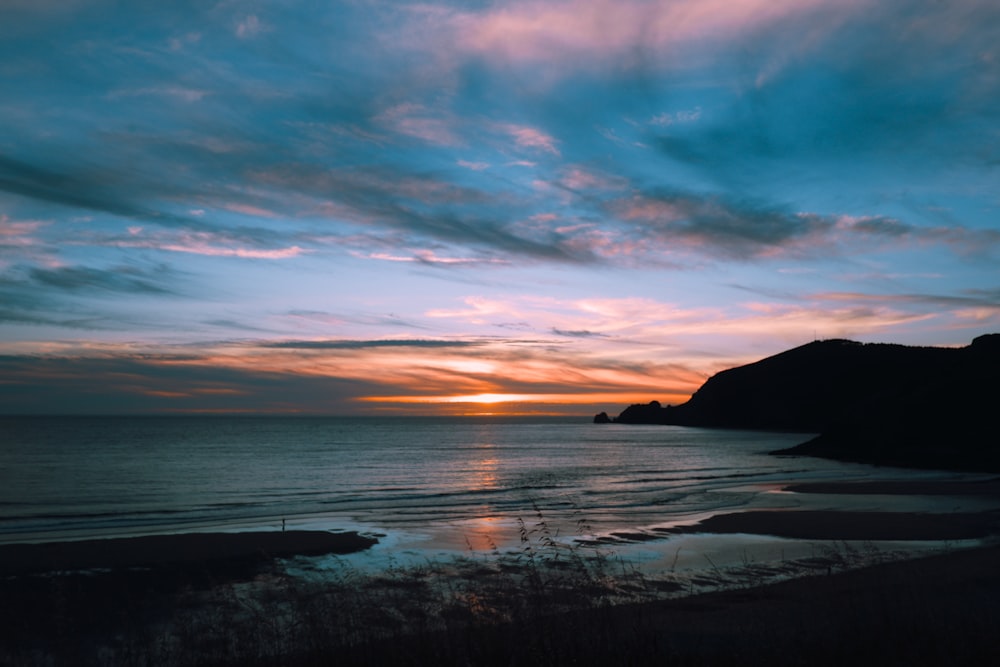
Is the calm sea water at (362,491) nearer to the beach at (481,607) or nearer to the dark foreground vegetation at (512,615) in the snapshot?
the beach at (481,607)

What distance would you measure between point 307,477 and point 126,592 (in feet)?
109

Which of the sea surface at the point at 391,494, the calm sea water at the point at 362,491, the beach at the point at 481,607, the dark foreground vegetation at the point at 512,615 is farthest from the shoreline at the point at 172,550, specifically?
the calm sea water at the point at 362,491

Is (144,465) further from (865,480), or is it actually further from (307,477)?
(865,480)

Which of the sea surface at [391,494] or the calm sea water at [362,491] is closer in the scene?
Result: the sea surface at [391,494]

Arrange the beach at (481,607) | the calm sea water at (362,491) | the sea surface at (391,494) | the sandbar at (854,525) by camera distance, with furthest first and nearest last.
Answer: the calm sea water at (362,491) < the sea surface at (391,494) < the sandbar at (854,525) < the beach at (481,607)

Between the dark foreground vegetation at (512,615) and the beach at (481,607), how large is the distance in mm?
47

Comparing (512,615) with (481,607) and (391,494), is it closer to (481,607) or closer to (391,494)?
(481,607)

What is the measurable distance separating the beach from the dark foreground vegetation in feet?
0.15

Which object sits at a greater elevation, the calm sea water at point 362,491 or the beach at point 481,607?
the beach at point 481,607

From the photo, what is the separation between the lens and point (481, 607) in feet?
39.1

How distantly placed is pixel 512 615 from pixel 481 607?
347 centimetres

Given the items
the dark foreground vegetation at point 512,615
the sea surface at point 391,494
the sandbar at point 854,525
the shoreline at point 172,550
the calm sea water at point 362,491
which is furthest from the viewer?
the calm sea water at point 362,491

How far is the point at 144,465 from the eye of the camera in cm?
5366

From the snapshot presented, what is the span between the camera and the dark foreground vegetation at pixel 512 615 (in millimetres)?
7020
